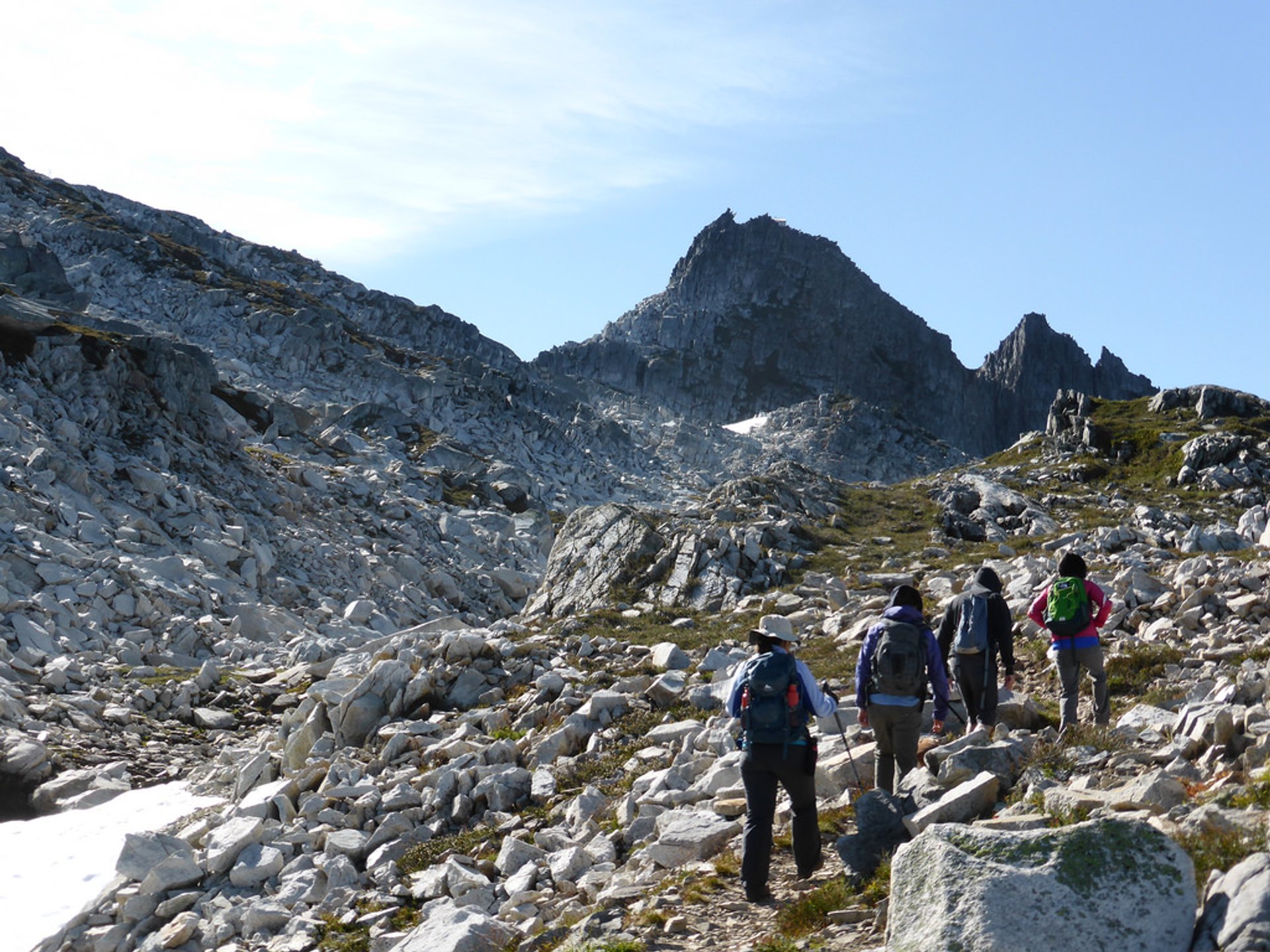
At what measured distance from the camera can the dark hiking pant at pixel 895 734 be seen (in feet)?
31.5

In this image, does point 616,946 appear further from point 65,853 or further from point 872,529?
point 872,529

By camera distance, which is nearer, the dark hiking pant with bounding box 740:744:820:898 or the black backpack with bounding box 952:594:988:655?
the dark hiking pant with bounding box 740:744:820:898

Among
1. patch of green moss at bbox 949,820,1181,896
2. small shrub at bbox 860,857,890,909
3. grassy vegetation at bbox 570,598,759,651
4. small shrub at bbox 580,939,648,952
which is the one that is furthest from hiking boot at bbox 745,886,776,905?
grassy vegetation at bbox 570,598,759,651

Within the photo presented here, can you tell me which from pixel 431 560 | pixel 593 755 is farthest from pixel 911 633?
pixel 431 560

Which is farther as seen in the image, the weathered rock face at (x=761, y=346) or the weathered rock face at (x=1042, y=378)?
the weathered rock face at (x=1042, y=378)

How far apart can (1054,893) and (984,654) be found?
603 centimetres

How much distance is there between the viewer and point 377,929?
387 inches

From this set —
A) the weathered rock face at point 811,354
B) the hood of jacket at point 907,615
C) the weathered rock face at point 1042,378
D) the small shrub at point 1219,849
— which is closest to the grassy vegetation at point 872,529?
the hood of jacket at point 907,615

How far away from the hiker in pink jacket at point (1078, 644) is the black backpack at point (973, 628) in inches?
44.6

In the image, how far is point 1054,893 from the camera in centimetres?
535

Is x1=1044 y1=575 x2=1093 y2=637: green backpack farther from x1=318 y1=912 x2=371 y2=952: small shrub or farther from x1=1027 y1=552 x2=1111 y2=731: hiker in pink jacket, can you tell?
x1=318 y1=912 x2=371 y2=952: small shrub

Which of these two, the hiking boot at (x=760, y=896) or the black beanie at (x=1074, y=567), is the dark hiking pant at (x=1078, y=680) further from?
the hiking boot at (x=760, y=896)

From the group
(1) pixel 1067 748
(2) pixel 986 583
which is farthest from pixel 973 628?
(1) pixel 1067 748

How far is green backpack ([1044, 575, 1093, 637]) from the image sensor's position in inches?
459
